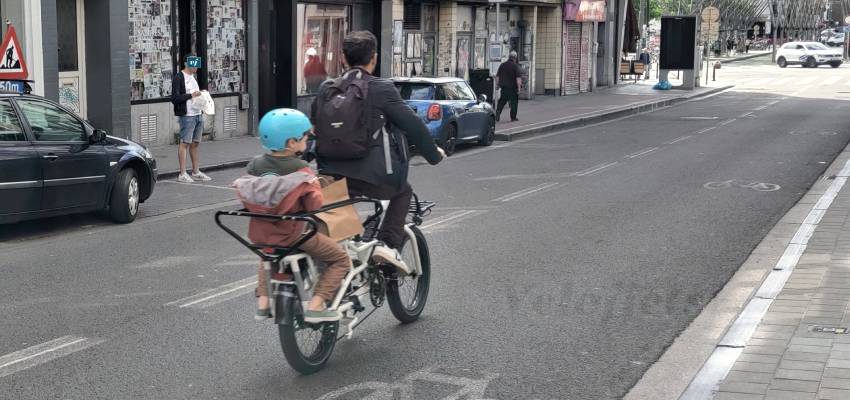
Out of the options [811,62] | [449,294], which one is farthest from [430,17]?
[811,62]

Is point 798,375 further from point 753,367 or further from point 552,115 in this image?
point 552,115

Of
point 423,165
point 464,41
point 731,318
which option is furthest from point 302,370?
point 464,41

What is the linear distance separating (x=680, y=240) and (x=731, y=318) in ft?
10.9

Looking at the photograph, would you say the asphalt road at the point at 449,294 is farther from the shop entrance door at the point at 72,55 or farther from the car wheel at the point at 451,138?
the shop entrance door at the point at 72,55

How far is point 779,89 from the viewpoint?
47.7 meters

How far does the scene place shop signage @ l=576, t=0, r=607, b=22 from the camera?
137 ft

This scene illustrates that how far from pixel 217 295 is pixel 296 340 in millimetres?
2468

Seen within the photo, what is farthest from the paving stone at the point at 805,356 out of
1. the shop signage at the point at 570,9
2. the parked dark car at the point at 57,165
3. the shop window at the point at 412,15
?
the shop signage at the point at 570,9

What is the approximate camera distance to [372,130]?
→ 6.75 metres

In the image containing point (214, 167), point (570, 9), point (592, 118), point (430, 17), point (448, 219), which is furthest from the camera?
point (570, 9)

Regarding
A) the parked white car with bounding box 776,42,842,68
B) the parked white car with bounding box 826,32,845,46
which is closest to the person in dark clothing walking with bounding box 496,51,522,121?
the parked white car with bounding box 776,42,842,68

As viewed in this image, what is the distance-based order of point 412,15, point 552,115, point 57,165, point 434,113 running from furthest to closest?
point 412,15 → point 552,115 → point 434,113 → point 57,165

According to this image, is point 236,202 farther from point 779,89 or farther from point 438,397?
point 779,89

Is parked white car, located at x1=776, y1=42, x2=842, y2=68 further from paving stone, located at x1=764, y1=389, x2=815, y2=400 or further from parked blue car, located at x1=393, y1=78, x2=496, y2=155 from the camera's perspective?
paving stone, located at x1=764, y1=389, x2=815, y2=400
